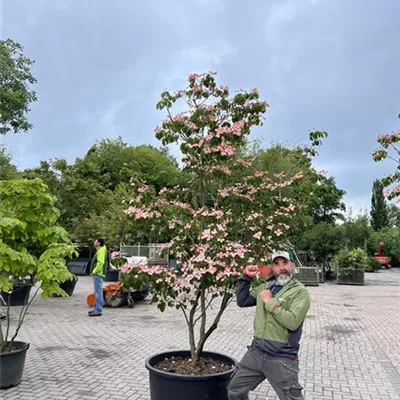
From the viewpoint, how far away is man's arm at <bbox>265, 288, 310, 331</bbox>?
3.36m

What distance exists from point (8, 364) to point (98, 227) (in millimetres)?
18910

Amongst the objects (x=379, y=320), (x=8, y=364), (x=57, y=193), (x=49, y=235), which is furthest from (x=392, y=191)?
(x=57, y=193)

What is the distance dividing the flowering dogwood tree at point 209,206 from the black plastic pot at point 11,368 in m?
2.05

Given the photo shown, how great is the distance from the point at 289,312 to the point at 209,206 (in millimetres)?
1893

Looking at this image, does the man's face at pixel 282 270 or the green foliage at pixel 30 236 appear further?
the green foliage at pixel 30 236

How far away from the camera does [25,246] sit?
5.66 metres

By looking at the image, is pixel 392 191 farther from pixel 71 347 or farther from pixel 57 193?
pixel 57 193

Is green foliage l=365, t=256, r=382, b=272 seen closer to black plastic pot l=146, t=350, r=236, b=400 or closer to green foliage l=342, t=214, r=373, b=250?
green foliage l=342, t=214, r=373, b=250

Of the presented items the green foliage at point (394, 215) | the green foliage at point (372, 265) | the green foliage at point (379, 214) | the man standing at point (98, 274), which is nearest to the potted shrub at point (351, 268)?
the green foliage at point (372, 265)

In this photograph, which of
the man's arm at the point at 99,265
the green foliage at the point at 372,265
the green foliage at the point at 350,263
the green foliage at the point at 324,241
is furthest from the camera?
the green foliage at the point at 372,265

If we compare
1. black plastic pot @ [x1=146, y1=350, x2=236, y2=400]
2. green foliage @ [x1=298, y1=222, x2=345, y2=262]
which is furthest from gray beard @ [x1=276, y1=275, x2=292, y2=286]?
green foliage @ [x1=298, y1=222, x2=345, y2=262]

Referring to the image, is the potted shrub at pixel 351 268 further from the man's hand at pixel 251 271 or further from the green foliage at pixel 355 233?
the man's hand at pixel 251 271

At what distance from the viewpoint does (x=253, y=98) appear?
475cm

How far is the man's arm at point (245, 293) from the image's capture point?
13.0ft
